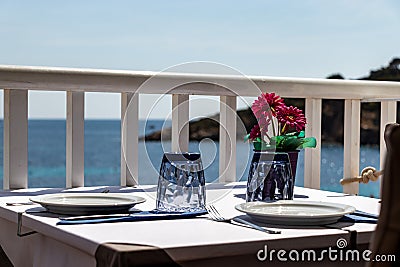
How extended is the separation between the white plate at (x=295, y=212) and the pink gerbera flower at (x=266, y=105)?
1.02 ft

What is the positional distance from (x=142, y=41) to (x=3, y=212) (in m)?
27.3

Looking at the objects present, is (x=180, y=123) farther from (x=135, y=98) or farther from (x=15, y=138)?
(x=15, y=138)

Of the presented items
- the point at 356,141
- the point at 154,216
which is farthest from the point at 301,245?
the point at 356,141

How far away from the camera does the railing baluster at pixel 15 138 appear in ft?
6.77

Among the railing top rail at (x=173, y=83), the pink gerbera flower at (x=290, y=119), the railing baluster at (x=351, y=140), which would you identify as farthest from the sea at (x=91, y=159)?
the pink gerbera flower at (x=290, y=119)

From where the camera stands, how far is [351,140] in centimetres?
270

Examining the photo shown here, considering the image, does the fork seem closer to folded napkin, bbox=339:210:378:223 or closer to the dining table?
the dining table

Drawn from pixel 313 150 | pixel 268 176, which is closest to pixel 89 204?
pixel 268 176

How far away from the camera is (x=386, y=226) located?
2.88 feet

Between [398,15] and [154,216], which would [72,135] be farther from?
[398,15]

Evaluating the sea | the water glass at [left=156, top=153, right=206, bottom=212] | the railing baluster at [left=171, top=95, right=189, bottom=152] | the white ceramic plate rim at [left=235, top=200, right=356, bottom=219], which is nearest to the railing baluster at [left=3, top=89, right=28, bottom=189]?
the railing baluster at [left=171, top=95, right=189, bottom=152]

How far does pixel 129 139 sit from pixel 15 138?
360 mm

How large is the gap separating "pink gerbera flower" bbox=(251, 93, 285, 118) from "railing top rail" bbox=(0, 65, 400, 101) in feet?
1.07

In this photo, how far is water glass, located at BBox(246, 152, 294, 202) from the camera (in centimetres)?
156
